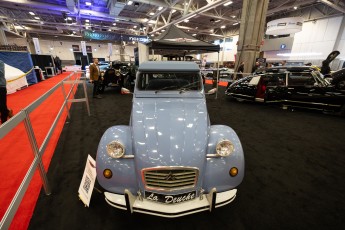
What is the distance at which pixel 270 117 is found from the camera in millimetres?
5898

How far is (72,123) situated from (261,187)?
516 cm

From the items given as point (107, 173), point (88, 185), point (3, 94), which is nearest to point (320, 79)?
point (107, 173)

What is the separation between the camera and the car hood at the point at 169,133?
6.17 ft

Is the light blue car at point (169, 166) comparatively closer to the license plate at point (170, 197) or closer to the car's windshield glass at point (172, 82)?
the license plate at point (170, 197)

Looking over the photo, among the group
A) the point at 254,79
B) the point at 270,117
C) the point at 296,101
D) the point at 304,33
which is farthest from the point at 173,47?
the point at 304,33

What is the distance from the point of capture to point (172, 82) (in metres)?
3.19

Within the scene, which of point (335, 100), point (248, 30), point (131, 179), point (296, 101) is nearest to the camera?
point (131, 179)

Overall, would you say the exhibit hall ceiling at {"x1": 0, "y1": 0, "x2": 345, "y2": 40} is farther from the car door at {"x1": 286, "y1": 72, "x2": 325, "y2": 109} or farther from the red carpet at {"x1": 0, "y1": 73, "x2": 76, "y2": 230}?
the red carpet at {"x1": 0, "y1": 73, "x2": 76, "y2": 230}

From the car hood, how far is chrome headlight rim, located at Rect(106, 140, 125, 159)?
0.15m

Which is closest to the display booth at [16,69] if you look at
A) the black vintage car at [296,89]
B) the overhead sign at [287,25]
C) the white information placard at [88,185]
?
the white information placard at [88,185]

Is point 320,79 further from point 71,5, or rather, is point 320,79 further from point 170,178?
point 71,5

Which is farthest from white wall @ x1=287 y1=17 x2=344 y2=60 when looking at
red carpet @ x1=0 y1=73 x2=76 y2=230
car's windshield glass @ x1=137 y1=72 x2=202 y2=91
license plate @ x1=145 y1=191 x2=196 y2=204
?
red carpet @ x1=0 y1=73 x2=76 y2=230

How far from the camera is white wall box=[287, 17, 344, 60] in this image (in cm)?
1559

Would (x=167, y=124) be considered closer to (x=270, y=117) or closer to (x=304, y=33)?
(x=270, y=117)
